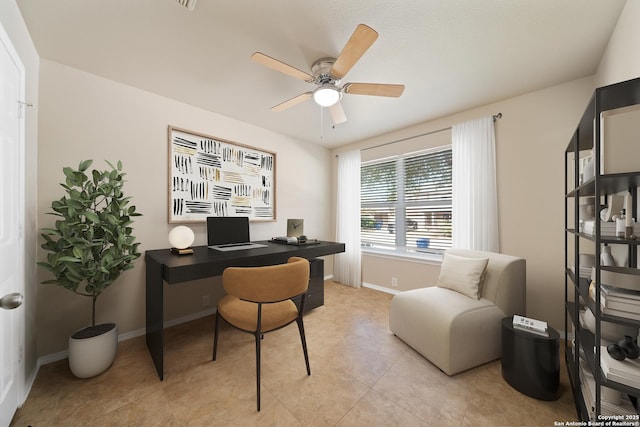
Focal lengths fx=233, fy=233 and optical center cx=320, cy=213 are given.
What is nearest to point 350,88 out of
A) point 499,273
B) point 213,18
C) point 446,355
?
point 213,18

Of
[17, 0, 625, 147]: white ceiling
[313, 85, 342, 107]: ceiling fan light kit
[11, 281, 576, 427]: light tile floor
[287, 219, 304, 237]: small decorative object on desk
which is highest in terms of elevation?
[17, 0, 625, 147]: white ceiling

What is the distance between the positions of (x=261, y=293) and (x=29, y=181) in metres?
1.80

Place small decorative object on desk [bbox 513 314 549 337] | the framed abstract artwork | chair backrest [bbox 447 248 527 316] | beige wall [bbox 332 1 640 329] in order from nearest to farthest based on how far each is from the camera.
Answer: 1. small decorative object on desk [bbox 513 314 549 337]
2. chair backrest [bbox 447 248 527 316]
3. beige wall [bbox 332 1 640 329]
4. the framed abstract artwork

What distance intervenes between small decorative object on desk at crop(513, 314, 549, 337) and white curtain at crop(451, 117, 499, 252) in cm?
110

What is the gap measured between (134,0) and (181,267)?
5.35 feet

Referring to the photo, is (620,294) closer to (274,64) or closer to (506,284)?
(506,284)

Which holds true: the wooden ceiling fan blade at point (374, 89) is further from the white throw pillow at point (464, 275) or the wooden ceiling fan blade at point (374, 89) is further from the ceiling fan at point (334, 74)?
the white throw pillow at point (464, 275)

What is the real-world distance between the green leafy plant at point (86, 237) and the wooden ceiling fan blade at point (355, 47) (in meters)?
1.83

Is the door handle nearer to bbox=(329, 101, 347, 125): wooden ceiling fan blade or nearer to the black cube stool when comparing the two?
bbox=(329, 101, 347, 125): wooden ceiling fan blade

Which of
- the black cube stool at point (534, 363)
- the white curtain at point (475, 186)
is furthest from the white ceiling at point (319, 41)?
the black cube stool at point (534, 363)

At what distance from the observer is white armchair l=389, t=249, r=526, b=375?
172 centimetres

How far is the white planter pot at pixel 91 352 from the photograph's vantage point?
5.33 ft

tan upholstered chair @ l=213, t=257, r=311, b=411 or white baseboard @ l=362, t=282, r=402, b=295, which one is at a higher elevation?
tan upholstered chair @ l=213, t=257, r=311, b=411

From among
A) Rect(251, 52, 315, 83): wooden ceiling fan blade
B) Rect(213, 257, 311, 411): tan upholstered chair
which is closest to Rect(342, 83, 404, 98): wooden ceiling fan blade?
Rect(251, 52, 315, 83): wooden ceiling fan blade
